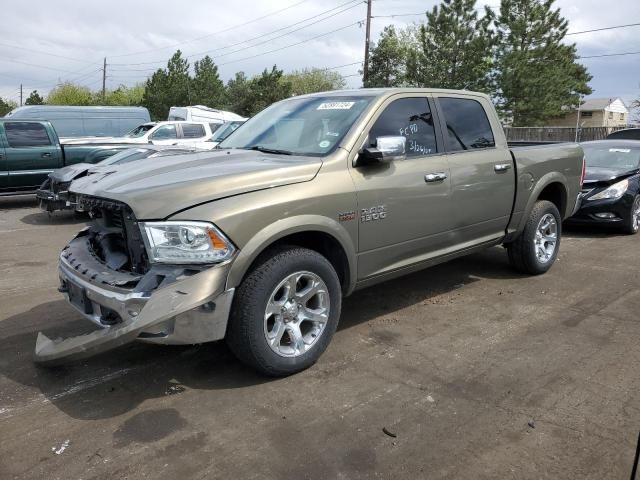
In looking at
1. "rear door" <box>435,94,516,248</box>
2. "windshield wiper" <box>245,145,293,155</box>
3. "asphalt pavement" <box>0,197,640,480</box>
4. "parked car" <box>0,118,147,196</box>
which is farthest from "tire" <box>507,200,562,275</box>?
"parked car" <box>0,118,147,196</box>

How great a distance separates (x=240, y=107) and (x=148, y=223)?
141 ft

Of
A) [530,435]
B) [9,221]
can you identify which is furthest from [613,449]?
[9,221]

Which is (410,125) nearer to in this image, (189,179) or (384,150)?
(384,150)

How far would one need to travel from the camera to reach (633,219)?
27.3 ft

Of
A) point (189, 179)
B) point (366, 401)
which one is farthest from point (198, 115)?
point (366, 401)

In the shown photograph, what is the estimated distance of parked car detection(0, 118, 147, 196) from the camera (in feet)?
37.0

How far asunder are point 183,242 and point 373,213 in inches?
56.9

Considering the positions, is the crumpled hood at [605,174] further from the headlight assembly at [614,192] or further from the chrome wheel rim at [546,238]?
the chrome wheel rim at [546,238]

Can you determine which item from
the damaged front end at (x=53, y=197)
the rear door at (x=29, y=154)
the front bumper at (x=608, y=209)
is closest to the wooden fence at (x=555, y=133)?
the front bumper at (x=608, y=209)

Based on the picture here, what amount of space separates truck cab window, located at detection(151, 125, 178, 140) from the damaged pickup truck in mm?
12100

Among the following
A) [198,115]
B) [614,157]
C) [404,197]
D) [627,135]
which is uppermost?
[198,115]

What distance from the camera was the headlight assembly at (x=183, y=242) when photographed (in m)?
3.11

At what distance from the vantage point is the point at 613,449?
2.80 meters

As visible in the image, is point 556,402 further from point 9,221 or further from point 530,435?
point 9,221
